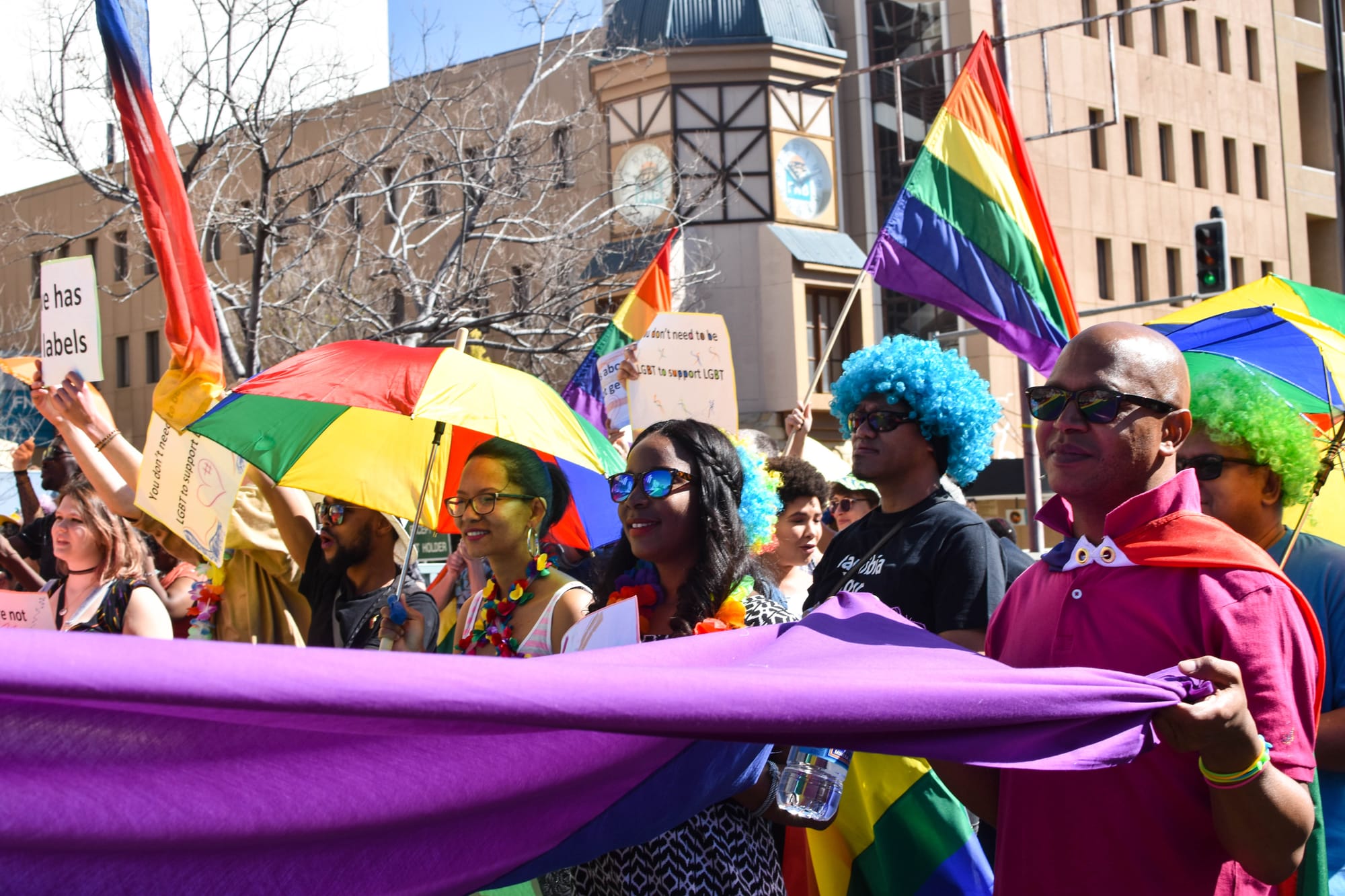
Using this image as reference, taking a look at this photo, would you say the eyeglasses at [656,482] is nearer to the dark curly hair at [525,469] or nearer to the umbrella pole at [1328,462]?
the dark curly hair at [525,469]

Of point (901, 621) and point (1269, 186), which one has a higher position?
point (1269, 186)

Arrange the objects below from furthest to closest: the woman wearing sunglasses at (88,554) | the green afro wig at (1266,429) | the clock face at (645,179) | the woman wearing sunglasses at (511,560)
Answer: the clock face at (645,179)
the woman wearing sunglasses at (88,554)
the woman wearing sunglasses at (511,560)
the green afro wig at (1266,429)

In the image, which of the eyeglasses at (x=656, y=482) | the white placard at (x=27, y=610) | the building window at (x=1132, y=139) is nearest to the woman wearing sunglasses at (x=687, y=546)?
the eyeglasses at (x=656, y=482)

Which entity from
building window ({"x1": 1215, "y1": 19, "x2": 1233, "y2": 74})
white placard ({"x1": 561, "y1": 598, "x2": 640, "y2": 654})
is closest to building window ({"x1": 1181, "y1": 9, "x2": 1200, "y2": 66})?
building window ({"x1": 1215, "y1": 19, "x2": 1233, "y2": 74})

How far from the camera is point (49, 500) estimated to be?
35.3ft

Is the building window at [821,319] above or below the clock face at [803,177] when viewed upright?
below

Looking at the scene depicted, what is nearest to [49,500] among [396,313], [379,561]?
[379,561]

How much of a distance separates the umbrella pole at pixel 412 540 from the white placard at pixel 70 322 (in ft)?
5.77

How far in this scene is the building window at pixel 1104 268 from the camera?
37.1 m

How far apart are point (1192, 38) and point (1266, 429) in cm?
3966

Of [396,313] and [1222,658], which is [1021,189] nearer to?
[1222,658]

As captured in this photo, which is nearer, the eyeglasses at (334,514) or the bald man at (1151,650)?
the bald man at (1151,650)

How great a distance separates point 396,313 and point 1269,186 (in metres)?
26.6

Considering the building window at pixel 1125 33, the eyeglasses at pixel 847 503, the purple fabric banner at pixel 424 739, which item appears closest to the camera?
the purple fabric banner at pixel 424 739
